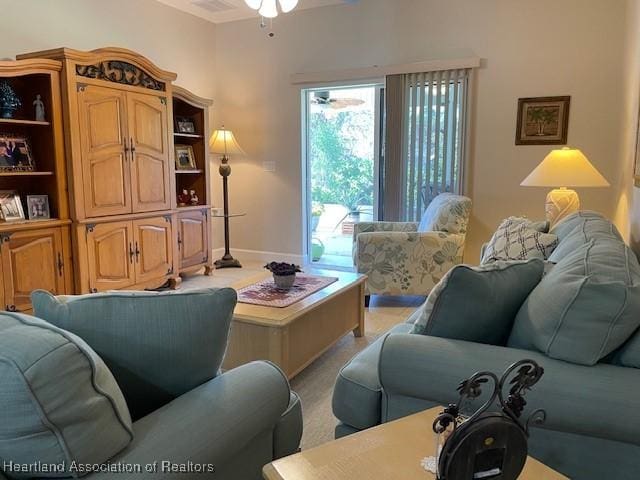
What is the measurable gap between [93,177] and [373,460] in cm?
341

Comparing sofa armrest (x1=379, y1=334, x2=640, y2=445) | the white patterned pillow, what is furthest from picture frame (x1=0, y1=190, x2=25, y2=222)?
the white patterned pillow

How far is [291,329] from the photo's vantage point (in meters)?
2.47

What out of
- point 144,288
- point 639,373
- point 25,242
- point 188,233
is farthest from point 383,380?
point 188,233

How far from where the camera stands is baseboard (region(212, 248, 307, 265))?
5656 millimetres

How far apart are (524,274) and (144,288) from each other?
11.5ft

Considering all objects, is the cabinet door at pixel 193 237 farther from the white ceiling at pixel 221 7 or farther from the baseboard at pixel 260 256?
the white ceiling at pixel 221 7

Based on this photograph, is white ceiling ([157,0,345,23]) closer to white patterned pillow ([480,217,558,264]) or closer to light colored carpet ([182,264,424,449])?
light colored carpet ([182,264,424,449])

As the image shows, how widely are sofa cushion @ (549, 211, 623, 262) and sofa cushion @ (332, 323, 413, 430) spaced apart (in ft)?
3.11

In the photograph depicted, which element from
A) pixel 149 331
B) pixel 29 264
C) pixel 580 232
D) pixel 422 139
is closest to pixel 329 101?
pixel 422 139

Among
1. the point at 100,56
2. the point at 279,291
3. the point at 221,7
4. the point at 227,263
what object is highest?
the point at 221,7

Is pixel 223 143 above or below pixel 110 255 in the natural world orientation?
above

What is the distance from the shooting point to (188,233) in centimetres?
483

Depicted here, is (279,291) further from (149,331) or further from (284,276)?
(149,331)

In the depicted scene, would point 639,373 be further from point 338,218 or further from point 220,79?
point 220,79
